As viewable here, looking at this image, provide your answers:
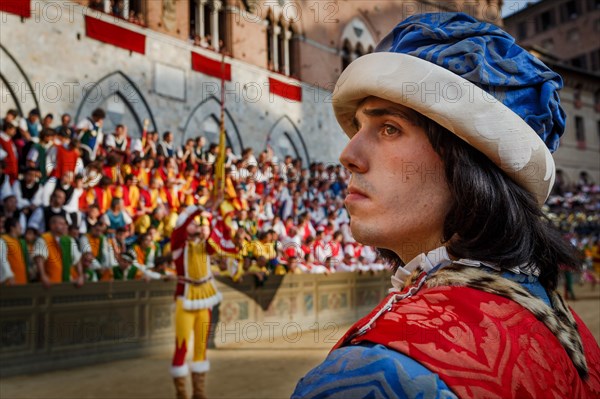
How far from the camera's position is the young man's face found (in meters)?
1.08

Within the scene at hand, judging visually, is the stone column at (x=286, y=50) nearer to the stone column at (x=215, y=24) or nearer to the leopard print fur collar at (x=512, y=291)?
the stone column at (x=215, y=24)

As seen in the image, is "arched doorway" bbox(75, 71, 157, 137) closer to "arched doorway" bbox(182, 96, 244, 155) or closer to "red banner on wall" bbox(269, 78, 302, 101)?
"arched doorway" bbox(182, 96, 244, 155)

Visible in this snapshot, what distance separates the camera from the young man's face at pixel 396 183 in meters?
1.08

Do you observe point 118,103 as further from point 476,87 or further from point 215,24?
point 476,87

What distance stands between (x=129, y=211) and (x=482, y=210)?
10.1m

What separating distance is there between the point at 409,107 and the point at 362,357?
1.76 ft

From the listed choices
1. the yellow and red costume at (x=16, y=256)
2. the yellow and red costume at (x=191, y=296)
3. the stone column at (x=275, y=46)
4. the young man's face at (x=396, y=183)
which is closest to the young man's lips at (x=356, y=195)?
the young man's face at (x=396, y=183)

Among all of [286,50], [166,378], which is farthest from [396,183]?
[286,50]

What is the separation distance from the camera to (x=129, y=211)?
10.4 m

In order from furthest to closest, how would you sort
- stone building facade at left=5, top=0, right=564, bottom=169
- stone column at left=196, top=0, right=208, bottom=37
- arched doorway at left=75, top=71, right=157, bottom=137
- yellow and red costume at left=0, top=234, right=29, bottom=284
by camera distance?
stone column at left=196, top=0, right=208, bottom=37 → arched doorway at left=75, top=71, right=157, bottom=137 → stone building facade at left=5, top=0, right=564, bottom=169 → yellow and red costume at left=0, top=234, right=29, bottom=284

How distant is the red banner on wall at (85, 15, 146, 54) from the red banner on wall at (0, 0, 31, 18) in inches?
59.3

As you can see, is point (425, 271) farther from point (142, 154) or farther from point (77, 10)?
point (77, 10)

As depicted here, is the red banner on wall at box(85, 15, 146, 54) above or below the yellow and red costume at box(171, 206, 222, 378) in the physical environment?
above

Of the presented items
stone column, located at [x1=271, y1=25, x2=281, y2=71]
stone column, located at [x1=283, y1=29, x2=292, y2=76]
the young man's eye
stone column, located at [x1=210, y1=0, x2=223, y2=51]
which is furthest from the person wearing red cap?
stone column, located at [x1=283, y1=29, x2=292, y2=76]
